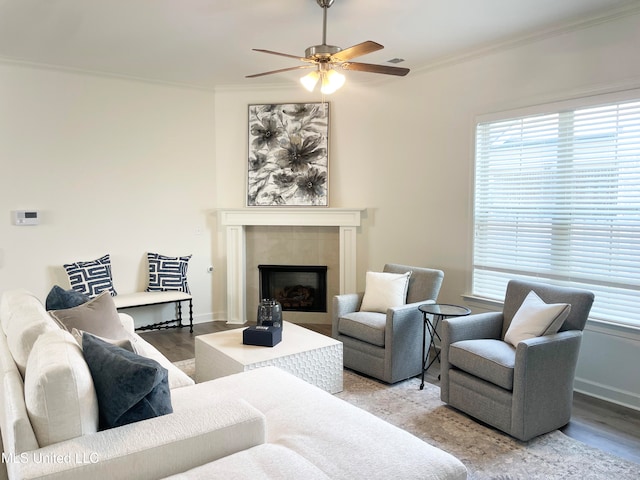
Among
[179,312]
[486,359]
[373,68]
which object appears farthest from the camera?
[179,312]

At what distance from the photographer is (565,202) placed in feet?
12.6

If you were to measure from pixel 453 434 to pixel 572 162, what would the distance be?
234 centimetres

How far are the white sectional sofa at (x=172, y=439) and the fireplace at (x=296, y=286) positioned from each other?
3651 millimetres

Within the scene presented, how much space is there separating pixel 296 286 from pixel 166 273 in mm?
1604

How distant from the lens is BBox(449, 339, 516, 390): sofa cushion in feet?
9.56

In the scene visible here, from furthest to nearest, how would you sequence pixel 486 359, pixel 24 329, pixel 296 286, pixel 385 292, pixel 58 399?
pixel 296 286, pixel 385 292, pixel 486 359, pixel 24 329, pixel 58 399

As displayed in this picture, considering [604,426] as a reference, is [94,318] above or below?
above

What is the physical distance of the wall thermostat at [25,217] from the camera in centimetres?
471

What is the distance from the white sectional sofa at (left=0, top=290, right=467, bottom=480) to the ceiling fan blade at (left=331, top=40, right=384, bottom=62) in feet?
6.91

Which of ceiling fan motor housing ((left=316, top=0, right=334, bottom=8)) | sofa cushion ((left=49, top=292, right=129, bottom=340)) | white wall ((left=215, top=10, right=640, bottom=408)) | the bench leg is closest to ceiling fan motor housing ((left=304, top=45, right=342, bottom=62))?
ceiling fan motor housing ((left=316, top=0, right=334, bottom=8))

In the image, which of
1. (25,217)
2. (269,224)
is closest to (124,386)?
(25,217)

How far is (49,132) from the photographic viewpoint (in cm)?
485

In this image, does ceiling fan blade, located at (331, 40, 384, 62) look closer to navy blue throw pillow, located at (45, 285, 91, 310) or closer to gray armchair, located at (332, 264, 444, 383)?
gray armchair, located at (332, 264, 444, 383)

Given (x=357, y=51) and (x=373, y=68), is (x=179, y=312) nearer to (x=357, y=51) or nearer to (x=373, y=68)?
(x=373, y=68)
